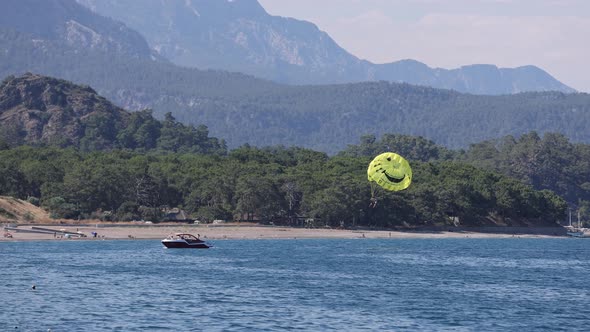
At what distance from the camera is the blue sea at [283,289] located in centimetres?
6378

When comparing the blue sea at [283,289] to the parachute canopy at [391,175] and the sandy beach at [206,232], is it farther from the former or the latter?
the parachute canopy at [391,175]

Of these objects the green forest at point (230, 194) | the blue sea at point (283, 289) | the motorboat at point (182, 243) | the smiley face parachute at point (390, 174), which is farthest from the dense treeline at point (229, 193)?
the motorboat at point (182, 243)

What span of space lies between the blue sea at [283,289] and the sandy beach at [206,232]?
4.85m

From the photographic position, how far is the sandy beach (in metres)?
135

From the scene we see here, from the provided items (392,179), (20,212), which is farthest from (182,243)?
(20,212)

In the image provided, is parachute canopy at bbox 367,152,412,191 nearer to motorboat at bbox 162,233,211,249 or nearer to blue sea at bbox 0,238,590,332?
blue sea at bbox 0,238,590,332

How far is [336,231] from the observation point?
520 feet

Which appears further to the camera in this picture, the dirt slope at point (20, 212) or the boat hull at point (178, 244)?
the dirt slope at point (20, 212)

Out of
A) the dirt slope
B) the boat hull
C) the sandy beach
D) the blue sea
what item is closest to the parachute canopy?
the blue sea

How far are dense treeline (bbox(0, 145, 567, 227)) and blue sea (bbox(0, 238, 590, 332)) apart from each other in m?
29.0

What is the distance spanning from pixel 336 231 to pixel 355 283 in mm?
71886

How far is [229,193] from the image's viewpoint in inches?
6565

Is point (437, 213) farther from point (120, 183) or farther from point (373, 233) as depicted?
point (120, 183)

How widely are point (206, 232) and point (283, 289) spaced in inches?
2644
